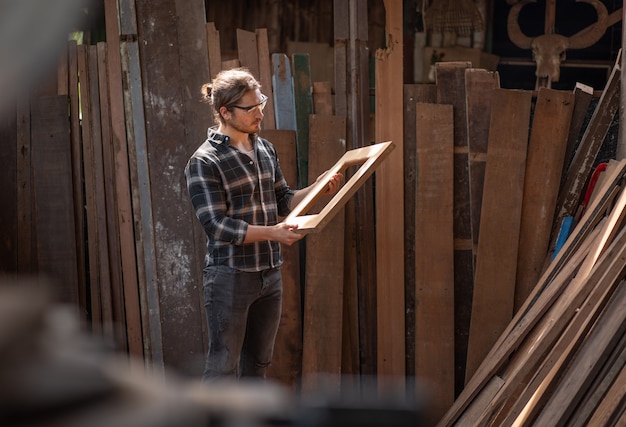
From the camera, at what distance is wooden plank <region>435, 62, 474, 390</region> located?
16.4ft

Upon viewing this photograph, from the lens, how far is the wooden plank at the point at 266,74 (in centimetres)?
509

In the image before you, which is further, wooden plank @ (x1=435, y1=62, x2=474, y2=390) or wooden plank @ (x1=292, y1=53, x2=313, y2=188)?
wooden plank @ (x1=292, y1=53, x2=313, y2=188)

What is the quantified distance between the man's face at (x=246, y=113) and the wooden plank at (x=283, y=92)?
1.10m

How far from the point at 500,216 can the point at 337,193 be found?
1.20m

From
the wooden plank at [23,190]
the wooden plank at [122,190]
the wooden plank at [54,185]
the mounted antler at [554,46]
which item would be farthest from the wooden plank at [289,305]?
the mounted antler at [554,46]

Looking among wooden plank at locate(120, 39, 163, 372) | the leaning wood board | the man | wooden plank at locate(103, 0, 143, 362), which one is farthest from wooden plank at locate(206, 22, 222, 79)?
the man

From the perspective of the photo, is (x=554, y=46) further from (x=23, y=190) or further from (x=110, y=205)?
(x=23, y=190)

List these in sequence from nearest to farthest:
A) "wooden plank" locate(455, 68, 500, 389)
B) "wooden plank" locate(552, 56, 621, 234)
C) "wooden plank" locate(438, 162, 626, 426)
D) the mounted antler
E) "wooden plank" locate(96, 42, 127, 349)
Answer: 1. "wooden plank" locate(438, 162, 626, 426)
2. "wooden plank" locate(552, 56, 621, 234)
3. "wooden plank" locate(455, 68, 500, 389)
4. "wooden plank" locate(96, 42, 127, 349)
5. the mounted antler

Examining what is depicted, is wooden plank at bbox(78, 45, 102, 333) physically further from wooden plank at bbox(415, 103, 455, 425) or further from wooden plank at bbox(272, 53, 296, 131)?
wooden plank at bbox(415, 103, 455, 425)

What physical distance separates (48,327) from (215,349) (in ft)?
11.6

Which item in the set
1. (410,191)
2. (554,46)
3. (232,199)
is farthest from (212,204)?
(554,46)

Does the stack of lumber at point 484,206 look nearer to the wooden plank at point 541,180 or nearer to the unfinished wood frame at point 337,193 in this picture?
the wooden plank at point 541,180

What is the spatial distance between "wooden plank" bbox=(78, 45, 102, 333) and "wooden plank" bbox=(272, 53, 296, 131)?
1071mm

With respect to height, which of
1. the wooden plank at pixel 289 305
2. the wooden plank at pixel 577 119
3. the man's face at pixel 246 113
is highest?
the man's face at pixel 246 113
